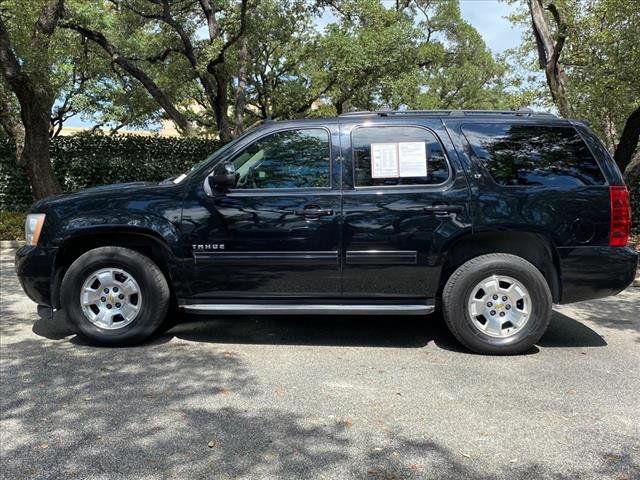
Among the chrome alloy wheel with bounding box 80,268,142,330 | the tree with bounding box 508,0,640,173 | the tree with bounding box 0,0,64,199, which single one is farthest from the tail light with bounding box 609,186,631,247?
the tree with bounding box 0,0,64,199

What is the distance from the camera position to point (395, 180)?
4.58 meters

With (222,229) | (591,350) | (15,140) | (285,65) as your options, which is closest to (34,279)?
(222,229)

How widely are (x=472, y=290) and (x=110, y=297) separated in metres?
3.10

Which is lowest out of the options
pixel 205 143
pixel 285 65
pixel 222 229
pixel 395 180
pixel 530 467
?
pixel 530 467

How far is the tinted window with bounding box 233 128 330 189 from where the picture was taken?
4.66m

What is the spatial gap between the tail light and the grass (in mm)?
10480

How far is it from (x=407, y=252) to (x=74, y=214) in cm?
284

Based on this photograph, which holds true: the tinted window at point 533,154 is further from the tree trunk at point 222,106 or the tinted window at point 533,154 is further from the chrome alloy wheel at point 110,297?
the tree trunk at point 222,106

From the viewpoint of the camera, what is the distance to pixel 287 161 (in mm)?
4727

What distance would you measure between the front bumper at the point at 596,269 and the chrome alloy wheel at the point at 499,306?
0.40 metres

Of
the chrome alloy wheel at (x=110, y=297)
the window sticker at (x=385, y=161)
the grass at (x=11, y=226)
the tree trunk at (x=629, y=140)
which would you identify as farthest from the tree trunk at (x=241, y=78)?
the chrome alloy wheel at (x=110, y=297)

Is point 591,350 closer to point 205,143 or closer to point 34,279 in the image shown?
point 34,279

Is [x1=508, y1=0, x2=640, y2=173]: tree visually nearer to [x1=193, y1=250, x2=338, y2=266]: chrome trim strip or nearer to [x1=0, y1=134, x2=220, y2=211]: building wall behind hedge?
[x1=193, y1=250, x2=338, y2=266]: chrome trim strip

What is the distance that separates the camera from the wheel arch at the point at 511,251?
4.63 meters
